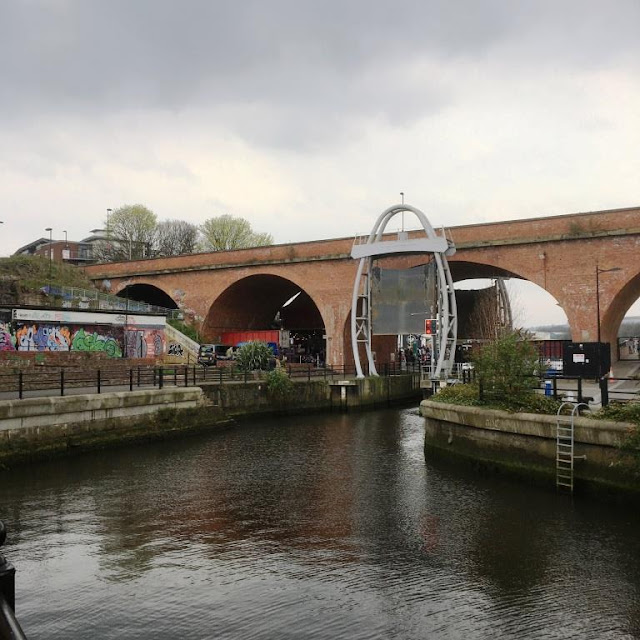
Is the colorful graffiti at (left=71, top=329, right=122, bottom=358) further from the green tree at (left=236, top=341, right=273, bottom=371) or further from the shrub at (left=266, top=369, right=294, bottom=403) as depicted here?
the shrub at (left=266, top=369, right=294, bottom=403)

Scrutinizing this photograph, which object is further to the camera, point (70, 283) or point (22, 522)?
point (70, 283)

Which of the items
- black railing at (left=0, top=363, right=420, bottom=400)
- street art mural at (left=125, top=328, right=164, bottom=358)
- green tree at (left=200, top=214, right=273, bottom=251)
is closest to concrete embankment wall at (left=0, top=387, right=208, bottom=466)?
black railing at (left=0, top=363, right=420, bottom=400)

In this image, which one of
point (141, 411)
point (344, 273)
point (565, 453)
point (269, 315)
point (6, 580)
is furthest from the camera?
point (269, 315)

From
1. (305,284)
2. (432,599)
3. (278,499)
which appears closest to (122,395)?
(278,499)

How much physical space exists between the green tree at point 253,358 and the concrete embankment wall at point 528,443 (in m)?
15.7

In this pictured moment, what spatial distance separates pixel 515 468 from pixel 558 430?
5.52 ft

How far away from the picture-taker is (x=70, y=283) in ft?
148

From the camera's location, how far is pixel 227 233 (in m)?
67.6

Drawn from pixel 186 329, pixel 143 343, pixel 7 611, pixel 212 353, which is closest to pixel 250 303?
pixel 186 329

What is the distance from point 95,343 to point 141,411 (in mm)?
12498

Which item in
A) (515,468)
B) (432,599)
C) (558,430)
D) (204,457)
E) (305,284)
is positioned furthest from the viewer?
(305,284)

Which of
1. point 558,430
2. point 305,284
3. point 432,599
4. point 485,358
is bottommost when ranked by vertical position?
point 432,599

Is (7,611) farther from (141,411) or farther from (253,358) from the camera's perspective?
(253,358)

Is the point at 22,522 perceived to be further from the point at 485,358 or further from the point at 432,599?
the point at 485,358
